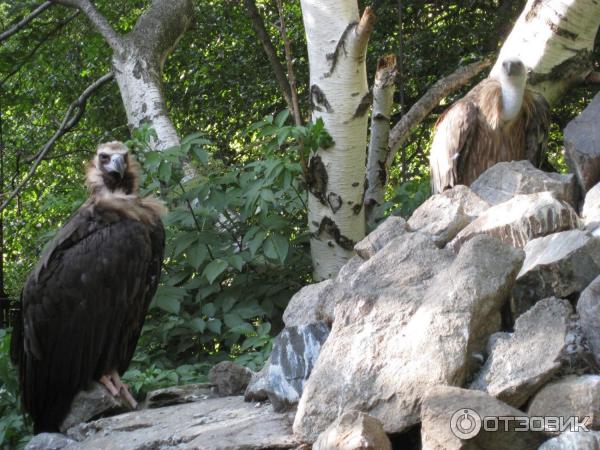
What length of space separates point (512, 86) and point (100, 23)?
361 cm

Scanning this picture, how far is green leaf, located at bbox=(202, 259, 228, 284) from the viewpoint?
5137 millimetres

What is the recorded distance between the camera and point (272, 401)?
3502 millimetres

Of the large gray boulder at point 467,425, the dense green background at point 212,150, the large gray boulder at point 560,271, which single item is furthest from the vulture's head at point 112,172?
the large gray boulder at point 467,425

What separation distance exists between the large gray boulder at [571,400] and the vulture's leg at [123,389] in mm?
2355

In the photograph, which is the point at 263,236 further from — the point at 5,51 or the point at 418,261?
the point at 5,51

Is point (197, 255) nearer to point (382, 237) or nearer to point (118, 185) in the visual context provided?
point (118, 185)

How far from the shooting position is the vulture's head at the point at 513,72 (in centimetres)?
567

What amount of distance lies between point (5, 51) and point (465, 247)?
285 inches

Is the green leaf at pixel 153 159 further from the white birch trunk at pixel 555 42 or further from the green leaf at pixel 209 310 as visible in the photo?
the white birch trunk at pixel 555 42

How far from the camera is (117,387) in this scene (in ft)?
15.4

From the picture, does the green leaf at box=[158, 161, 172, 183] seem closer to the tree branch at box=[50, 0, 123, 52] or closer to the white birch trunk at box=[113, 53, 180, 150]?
the white birch trunk at box=[113, 53, 180, 150]

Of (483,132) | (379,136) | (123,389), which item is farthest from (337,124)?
(123,389)

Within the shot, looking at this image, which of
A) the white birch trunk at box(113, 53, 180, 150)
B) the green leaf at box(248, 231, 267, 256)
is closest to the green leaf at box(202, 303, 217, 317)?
the green leaf at box(248, 231, 267, 256)

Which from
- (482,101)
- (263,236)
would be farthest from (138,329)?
(482,101)
